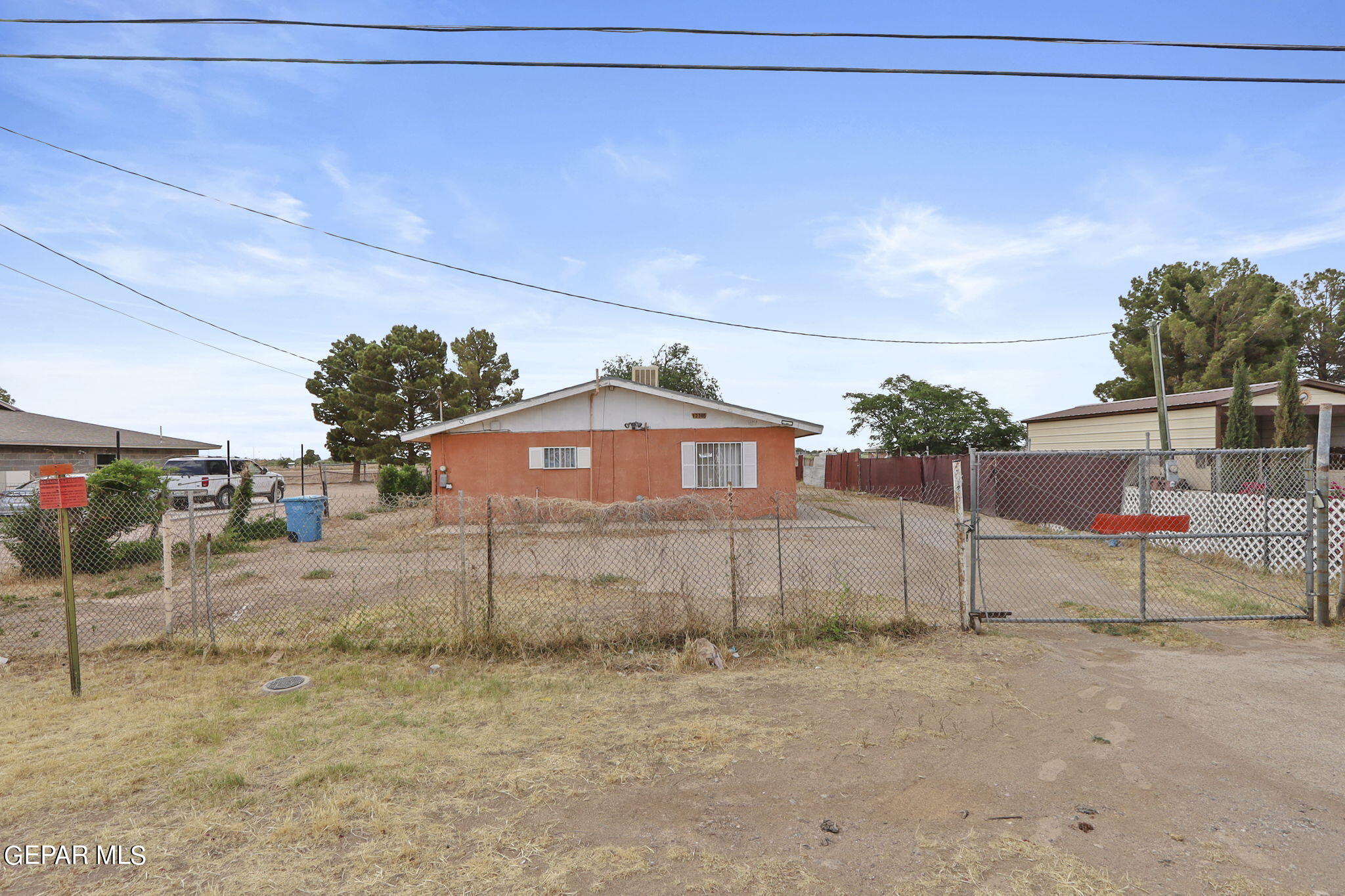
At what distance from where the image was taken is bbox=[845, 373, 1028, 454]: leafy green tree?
1364 inches

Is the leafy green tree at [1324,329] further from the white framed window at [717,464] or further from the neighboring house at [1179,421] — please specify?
the white framed window at [717,464]

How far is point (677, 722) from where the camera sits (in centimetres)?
479

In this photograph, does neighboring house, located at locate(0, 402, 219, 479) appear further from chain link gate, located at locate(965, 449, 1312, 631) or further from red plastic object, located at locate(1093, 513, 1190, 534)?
red plastic object, located at locate(1093, 513, 1190, 534)

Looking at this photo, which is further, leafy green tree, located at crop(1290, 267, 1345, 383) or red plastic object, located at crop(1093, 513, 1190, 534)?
leafy green tree, located at crop(1290, 267, 1345, 383)

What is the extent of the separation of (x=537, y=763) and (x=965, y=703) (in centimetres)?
298

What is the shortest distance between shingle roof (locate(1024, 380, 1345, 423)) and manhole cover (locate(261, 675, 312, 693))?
19287 millimetres

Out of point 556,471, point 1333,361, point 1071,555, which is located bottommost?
point 1071,555

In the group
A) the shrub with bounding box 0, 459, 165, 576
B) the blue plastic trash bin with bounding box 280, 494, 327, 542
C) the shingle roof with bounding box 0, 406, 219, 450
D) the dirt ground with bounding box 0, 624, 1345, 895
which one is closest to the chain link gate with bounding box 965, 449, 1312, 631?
the dirt ground with bounding box 0, 624, 1345, 895

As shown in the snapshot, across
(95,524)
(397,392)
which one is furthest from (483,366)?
(95,524)

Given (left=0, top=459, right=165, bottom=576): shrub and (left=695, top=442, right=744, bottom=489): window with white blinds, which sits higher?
(left=695, top=442, right=744, bottom=489): window with white blinds

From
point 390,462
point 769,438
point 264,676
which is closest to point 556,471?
point 769,438

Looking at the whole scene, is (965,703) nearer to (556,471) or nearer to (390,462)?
(556,471)

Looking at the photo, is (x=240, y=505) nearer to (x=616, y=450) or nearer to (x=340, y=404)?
(x=616, y=450)

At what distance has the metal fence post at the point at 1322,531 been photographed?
6.96m
